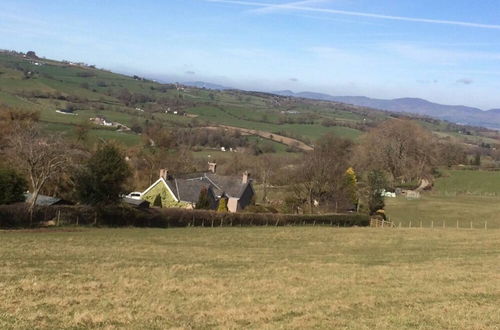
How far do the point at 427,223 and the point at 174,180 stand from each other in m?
28.1

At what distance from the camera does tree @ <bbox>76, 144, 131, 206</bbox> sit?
1641 inches

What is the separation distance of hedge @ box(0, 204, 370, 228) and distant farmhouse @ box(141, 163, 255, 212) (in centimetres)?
1266

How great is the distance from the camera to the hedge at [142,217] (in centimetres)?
3444

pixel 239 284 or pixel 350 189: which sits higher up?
pixel 239 284

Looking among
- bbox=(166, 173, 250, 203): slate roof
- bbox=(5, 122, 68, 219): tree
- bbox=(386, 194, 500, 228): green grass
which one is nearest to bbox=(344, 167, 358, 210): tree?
bbox=(386, 194, 500, 228): green grass

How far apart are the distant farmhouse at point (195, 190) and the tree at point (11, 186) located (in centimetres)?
1661

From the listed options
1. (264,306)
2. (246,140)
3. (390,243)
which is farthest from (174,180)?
(246,140)

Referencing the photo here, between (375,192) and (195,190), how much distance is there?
21683 millimetres

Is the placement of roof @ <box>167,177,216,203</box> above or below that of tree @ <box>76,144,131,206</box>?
below

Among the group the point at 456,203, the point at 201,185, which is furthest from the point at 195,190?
the point at 456,203

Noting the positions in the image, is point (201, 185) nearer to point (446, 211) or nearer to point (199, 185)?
point (199, 185)

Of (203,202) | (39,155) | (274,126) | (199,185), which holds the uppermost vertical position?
(274,126)

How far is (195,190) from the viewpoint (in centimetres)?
5894

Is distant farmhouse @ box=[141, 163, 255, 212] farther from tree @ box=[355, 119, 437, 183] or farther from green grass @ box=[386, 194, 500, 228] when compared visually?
tree @ box=[355, 119, 437, 183]
